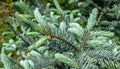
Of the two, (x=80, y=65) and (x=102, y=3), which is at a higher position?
(x=102, y=3)

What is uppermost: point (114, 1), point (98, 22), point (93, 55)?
point (114, 1)

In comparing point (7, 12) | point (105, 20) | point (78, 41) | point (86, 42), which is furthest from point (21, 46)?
point (7, 12)

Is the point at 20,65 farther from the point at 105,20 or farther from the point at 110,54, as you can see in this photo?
the point at 105,20

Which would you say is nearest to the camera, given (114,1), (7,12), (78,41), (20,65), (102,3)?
(78,41)

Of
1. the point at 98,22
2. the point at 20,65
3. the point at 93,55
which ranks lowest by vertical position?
the point at 20,65

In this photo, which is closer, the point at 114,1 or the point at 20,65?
the point at 20,65

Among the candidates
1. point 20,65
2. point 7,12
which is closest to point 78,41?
point 20,65

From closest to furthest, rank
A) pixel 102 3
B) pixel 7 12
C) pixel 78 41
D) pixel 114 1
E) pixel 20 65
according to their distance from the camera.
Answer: pixel 78 41 → pixel 20 65 → pixel 114 1 → pixel 102 3 → pixel 7 12

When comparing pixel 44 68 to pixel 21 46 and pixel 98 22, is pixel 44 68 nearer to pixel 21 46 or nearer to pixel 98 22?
pixel 21 46

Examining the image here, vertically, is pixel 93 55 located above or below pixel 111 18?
below
